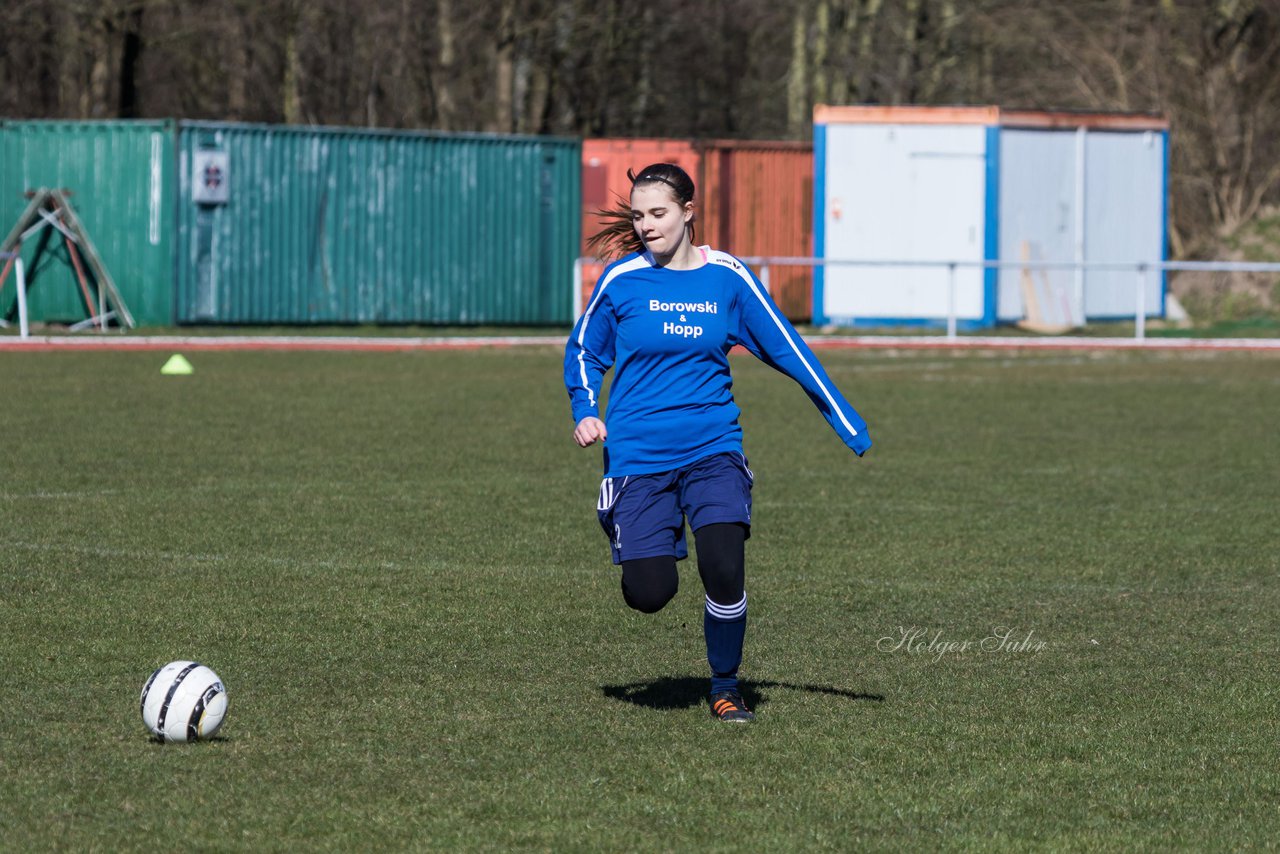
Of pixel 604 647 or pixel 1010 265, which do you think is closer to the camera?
pixel 604 647

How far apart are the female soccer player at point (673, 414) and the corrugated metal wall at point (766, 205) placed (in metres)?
27.8

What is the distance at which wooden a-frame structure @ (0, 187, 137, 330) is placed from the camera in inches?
1197

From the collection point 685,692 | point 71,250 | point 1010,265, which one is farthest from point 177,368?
point 685,692

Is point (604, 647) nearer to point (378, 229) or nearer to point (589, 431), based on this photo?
point (589, 431)

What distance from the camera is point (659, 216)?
671 centimetres

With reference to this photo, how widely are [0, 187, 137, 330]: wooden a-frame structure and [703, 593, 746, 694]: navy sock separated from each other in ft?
82.9

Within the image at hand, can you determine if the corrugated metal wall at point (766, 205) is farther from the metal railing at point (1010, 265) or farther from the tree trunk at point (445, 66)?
the tree trunk at point (445, 66)

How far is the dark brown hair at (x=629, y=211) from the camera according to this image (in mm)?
6695

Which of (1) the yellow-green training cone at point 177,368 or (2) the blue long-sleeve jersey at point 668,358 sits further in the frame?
(1) the yellow-green training cone at point 177,368

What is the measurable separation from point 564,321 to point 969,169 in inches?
296

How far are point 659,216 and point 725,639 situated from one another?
1.45 meters

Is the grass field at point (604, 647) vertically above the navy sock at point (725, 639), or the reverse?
the navy sock at point (725, 639)

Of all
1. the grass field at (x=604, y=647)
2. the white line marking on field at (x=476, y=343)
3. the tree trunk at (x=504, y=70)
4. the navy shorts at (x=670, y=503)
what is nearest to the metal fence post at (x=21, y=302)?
the white line marking on field at (x=476, y=343)

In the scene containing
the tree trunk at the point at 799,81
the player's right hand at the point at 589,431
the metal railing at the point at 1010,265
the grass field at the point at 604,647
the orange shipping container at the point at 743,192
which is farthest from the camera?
the tree trunk at the point at 799,81
